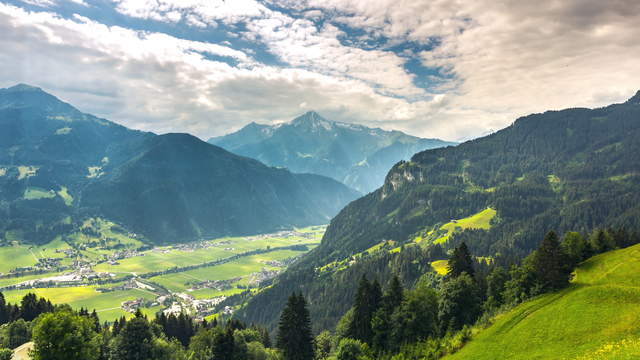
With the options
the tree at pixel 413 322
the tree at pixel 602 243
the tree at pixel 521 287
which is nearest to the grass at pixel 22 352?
the tree at pixel 413 322

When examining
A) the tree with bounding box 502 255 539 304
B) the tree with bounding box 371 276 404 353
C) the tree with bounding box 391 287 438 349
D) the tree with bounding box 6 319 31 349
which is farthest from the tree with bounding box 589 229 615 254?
the tree with bounding box 6 319 31 349

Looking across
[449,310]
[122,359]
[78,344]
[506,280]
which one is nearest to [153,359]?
[122,359]

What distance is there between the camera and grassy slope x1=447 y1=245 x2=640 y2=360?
44.3 meters

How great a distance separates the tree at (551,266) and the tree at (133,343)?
8139cm

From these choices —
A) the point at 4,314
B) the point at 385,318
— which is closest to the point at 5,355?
the point at 4,314

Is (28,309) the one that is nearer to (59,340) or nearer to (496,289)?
(59,340)

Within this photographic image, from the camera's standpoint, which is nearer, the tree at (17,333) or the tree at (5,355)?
the tree at (5,355)

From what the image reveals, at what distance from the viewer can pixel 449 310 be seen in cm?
7225

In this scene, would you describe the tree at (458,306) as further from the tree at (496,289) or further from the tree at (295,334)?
the tree at (295,334)

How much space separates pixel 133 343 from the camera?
262 feet

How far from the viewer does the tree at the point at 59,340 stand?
68.2 meters

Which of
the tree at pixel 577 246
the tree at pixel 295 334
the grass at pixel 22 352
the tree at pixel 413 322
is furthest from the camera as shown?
the grass at pixel 22 352

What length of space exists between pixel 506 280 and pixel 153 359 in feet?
257

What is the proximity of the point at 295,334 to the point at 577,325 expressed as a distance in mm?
49837
